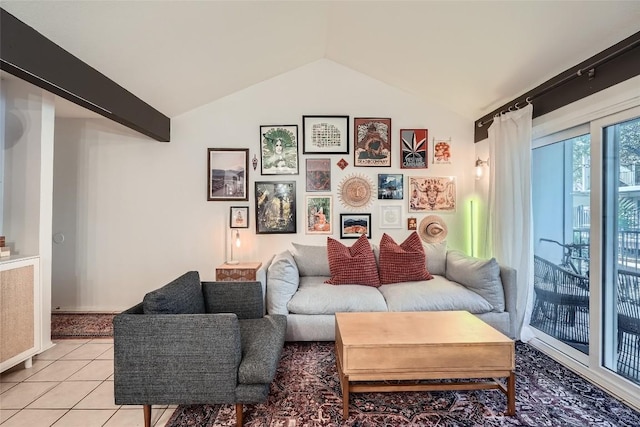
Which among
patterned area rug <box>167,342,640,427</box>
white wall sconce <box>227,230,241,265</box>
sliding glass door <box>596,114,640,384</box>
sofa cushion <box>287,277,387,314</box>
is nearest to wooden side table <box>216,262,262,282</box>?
white wall sconce <box>227,230,241,265</box>

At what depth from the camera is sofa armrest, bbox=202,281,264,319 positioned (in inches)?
95.7

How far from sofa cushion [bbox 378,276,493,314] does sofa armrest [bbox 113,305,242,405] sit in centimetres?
164

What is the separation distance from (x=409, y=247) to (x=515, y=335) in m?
1.29

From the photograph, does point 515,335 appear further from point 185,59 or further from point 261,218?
point 185,59

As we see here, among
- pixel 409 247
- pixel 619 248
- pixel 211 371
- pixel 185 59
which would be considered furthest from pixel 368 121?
pixel 211 371

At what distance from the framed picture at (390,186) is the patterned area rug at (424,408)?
2.33m

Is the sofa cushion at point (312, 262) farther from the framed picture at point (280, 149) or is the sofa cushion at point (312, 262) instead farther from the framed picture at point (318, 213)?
the framed picture at point (280, 149)

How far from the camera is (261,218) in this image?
3.88m

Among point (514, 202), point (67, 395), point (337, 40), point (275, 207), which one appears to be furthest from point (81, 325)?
point (514, 202)

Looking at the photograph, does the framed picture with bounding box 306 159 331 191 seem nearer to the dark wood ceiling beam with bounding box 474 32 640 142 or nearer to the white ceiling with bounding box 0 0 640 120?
the white ceiling with bounding box 0 0 640 120

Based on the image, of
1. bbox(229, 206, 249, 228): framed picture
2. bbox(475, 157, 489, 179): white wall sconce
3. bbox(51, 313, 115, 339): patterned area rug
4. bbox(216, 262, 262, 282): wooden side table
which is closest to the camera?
bbox(51, 313, 115, 339): patterned area rug

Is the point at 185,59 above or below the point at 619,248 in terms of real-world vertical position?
above

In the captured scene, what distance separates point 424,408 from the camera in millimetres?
1882

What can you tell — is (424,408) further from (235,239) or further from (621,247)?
(235,239)
